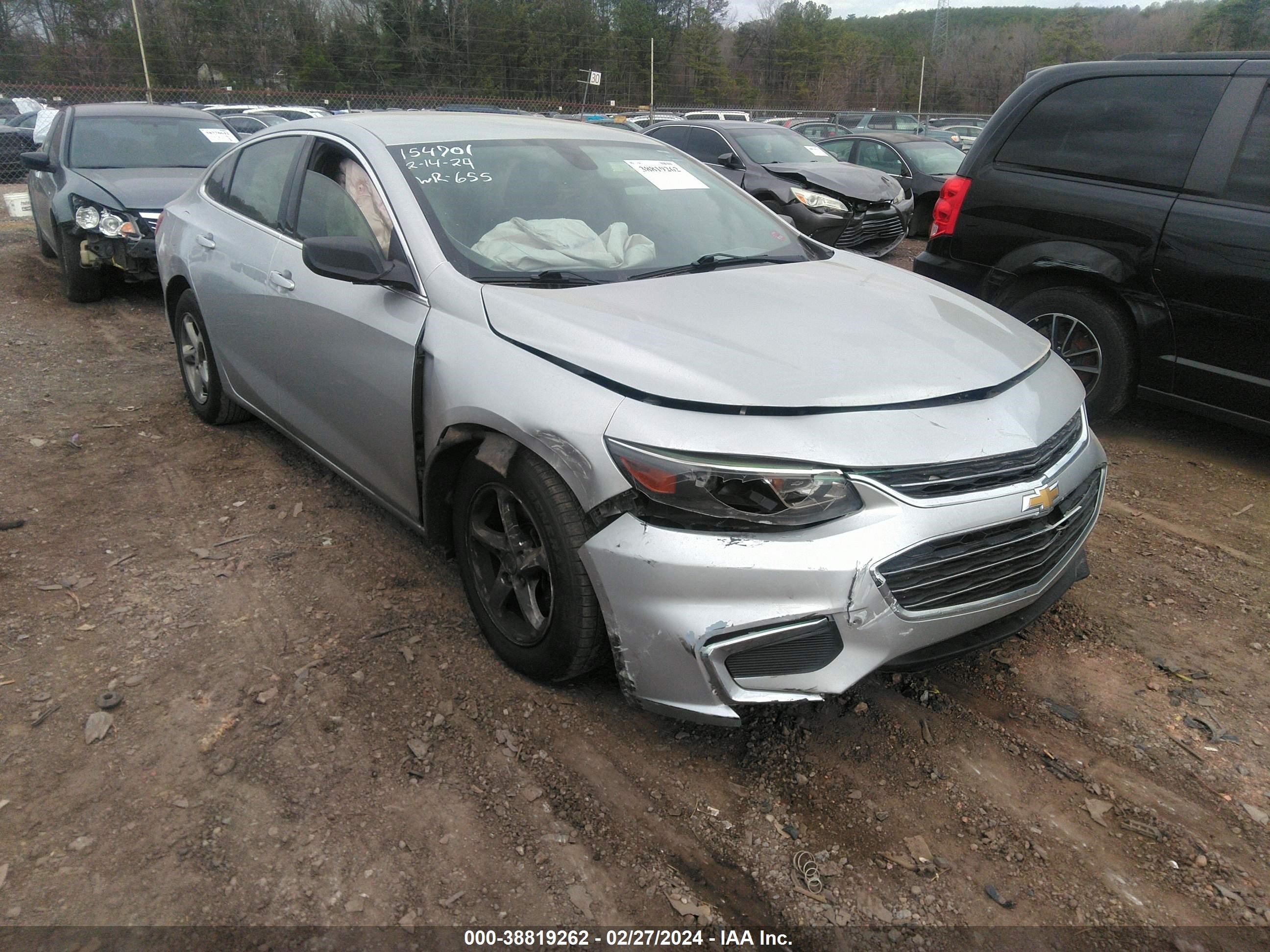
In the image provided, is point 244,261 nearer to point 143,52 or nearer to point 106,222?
point 106,222

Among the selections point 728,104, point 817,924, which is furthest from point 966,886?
point 728,104

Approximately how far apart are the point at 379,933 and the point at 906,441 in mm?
1685

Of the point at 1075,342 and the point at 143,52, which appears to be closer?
the point at 1075,342

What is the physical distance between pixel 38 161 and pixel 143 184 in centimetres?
109

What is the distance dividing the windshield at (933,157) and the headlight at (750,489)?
37.1 feet

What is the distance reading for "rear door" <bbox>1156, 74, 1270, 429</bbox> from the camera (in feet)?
13.1

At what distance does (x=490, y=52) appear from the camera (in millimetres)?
26781

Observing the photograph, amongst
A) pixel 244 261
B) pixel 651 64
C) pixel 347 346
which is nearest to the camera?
pixel 347 346

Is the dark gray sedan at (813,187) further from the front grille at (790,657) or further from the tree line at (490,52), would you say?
the tree line at (490,52)

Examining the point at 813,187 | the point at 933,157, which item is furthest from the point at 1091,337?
the point at 933,157

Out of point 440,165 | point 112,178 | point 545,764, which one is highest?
point 440,165

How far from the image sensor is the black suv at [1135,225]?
4090mm

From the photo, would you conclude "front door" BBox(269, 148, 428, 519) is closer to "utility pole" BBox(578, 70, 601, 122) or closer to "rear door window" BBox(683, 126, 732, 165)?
"rear door window" BBox(683, 126, 732, 165)

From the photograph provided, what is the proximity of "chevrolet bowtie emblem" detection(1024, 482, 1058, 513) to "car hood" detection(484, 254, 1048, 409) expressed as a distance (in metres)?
0.32
